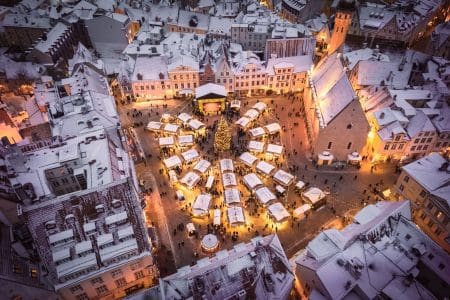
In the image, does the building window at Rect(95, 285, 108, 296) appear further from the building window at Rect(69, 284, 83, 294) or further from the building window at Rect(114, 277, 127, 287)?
the building window at Rect(69, 284, 83, 294)

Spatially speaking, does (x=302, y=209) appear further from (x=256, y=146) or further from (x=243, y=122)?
(x=243, y=122)

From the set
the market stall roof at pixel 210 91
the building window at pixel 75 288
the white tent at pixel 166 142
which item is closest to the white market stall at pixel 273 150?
the market stall roof at pixel 210 91

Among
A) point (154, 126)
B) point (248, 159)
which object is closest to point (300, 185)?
point (248, 159)

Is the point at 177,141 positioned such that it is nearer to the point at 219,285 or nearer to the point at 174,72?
the point at 174,72

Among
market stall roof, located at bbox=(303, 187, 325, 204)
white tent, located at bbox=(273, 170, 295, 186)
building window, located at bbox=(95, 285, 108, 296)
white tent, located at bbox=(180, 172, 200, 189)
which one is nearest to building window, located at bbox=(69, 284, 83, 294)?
building window, located at bbox=(95, 285, 108, 296)

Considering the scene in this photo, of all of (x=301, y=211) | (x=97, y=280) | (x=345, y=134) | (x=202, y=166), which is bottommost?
(x=301, y=211)

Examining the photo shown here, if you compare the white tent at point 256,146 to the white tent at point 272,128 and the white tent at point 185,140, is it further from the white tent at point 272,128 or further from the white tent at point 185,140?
the white tent at point 185,140
